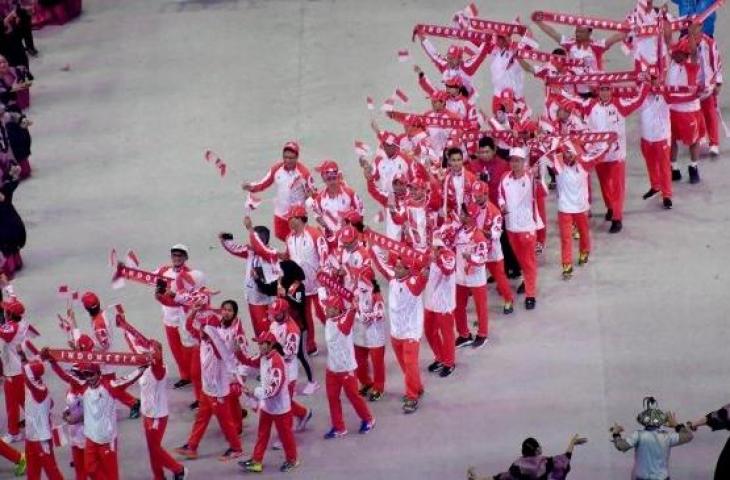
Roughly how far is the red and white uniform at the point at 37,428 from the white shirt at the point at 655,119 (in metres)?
7.19

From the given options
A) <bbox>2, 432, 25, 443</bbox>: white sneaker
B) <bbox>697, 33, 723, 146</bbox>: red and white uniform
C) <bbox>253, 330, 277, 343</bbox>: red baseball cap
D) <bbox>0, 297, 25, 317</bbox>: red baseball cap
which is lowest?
<bbox>2, 432, 25, 443</bbox>: white sneaker

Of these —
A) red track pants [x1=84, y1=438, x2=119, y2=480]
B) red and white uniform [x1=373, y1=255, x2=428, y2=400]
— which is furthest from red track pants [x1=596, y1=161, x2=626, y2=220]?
red track pants [x1=84, y1=438, x2=119, y2=480]

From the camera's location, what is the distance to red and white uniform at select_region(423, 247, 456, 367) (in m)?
19.4

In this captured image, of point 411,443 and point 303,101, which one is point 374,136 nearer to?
point 303,101

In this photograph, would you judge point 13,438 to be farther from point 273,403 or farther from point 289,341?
point 289,341

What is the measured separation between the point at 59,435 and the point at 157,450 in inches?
34.7

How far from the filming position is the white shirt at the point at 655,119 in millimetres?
21953

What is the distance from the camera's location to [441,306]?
19609 mm

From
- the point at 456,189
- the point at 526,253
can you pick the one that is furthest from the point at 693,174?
the point at 456,189

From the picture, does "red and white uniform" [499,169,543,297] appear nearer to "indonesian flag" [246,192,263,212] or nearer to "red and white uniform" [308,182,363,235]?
"red and white uniform" [308,182,363,235]

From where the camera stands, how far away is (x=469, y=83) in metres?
22.8

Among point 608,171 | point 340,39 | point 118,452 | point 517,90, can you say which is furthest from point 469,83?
point 118,452

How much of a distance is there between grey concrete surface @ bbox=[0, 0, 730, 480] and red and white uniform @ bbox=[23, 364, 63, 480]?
0.74 meters

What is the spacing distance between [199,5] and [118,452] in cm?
1008
